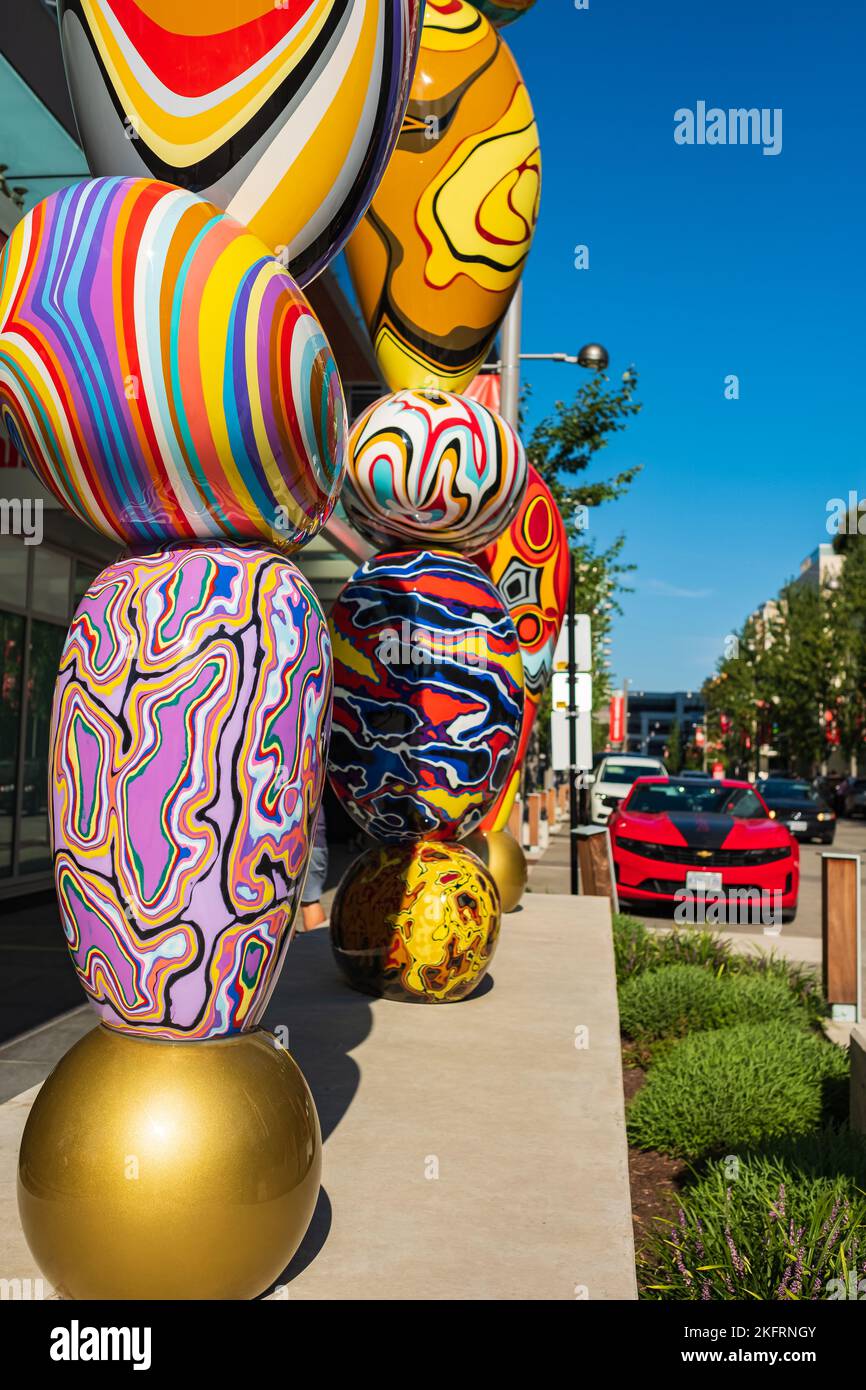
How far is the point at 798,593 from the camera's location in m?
47.1

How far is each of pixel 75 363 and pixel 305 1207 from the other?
1.80 meters

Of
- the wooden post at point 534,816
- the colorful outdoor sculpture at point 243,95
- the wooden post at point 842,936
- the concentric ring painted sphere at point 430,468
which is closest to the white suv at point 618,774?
the wooden post at point 534,816

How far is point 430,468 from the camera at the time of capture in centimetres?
477

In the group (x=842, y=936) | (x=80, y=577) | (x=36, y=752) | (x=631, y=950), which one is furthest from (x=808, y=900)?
(x=80, y=577)

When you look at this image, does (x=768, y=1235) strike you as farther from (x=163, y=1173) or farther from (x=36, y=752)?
(x=36, y=752)

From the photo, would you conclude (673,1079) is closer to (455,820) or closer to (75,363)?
(455,820)

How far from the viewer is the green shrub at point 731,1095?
172 inches

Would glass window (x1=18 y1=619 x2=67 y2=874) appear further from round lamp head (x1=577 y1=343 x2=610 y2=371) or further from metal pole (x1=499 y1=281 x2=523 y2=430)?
round lamp head (x1=577 y1=343 x2=610 y2=371)

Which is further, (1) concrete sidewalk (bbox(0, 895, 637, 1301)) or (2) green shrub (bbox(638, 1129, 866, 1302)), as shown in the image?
(2) green shrub (bbox(638, 1129, 866, 1302))

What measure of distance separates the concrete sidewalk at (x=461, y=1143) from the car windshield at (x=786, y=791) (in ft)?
60.4

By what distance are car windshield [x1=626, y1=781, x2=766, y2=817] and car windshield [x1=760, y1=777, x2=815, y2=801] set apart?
10963mm

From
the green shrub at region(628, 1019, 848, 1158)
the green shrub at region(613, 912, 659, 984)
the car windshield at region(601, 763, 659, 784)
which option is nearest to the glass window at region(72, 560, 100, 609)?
the green shrub at region(613, 912, 659, 984)

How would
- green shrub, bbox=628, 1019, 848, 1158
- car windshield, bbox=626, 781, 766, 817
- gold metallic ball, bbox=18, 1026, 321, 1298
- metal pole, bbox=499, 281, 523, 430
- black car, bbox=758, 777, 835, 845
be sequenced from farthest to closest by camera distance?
1. black car, bbox=758, 777, 835, 845
2. car windshield, bbox=626, 781, 766, 817
3. metal pole, bbox=499, 281, 523, 430
4. green shrub, bbox=628, 1019, 848, 1158
5. gold metallic ball, bbox=18, 1026, 321, 1298

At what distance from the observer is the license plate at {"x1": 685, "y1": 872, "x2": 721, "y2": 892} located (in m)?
10.5
